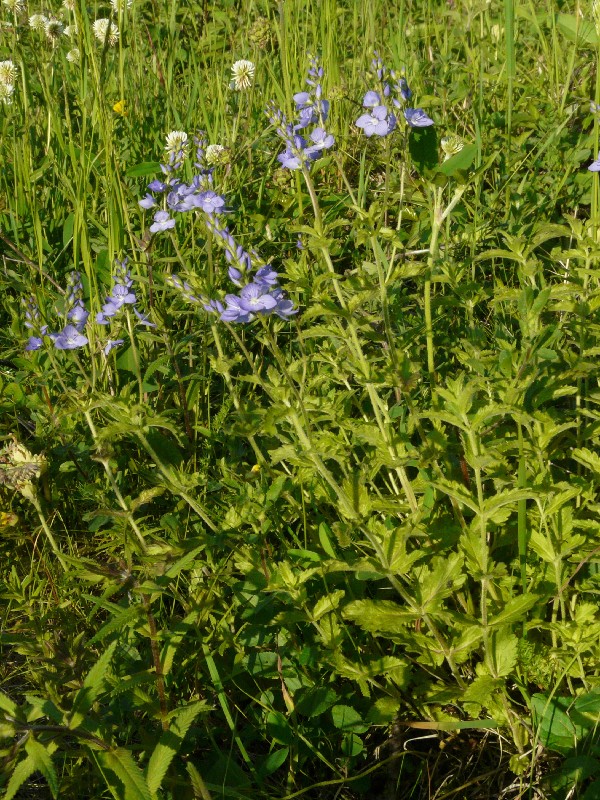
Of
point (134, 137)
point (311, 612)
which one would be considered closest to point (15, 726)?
point (311, 612)

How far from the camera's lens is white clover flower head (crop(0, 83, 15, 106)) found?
3.25 meters

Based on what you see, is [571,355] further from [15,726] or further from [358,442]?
[15,726]

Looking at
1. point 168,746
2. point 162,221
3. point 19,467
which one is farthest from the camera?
point 162,221

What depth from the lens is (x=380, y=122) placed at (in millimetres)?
1961

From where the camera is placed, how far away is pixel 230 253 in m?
1.57

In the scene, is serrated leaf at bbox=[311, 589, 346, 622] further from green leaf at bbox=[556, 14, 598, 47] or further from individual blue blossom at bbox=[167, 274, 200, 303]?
green leaf at bbox=[556, 14, 598, 47]

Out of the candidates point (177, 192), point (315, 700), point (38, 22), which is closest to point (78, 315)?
point (177, 192)

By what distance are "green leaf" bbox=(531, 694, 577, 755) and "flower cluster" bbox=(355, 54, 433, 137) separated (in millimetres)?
1293

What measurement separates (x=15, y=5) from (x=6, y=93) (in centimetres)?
36

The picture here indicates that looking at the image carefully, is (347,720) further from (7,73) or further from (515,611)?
(7,73)

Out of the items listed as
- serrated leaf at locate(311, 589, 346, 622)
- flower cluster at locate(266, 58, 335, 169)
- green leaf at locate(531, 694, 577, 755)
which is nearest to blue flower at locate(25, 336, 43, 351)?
flower cluster at locate(266, 58, 335, 169)

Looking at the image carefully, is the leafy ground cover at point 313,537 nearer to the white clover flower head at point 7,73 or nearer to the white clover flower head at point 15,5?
the white clover flower head at point 15,5

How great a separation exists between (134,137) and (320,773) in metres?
2.49

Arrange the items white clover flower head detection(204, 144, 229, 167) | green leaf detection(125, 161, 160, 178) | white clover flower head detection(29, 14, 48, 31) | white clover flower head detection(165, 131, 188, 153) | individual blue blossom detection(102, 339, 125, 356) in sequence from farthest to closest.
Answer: white clover flower head detection(29, 14, 48, 31)
green leaf detection(125, 161, 160, 178)
white clover flower head detection(204, 144, 229, 167)
white clover flower head detection(165, 131, 188, 153)
individual blue blossom detection(102, 339, 125, 356)
